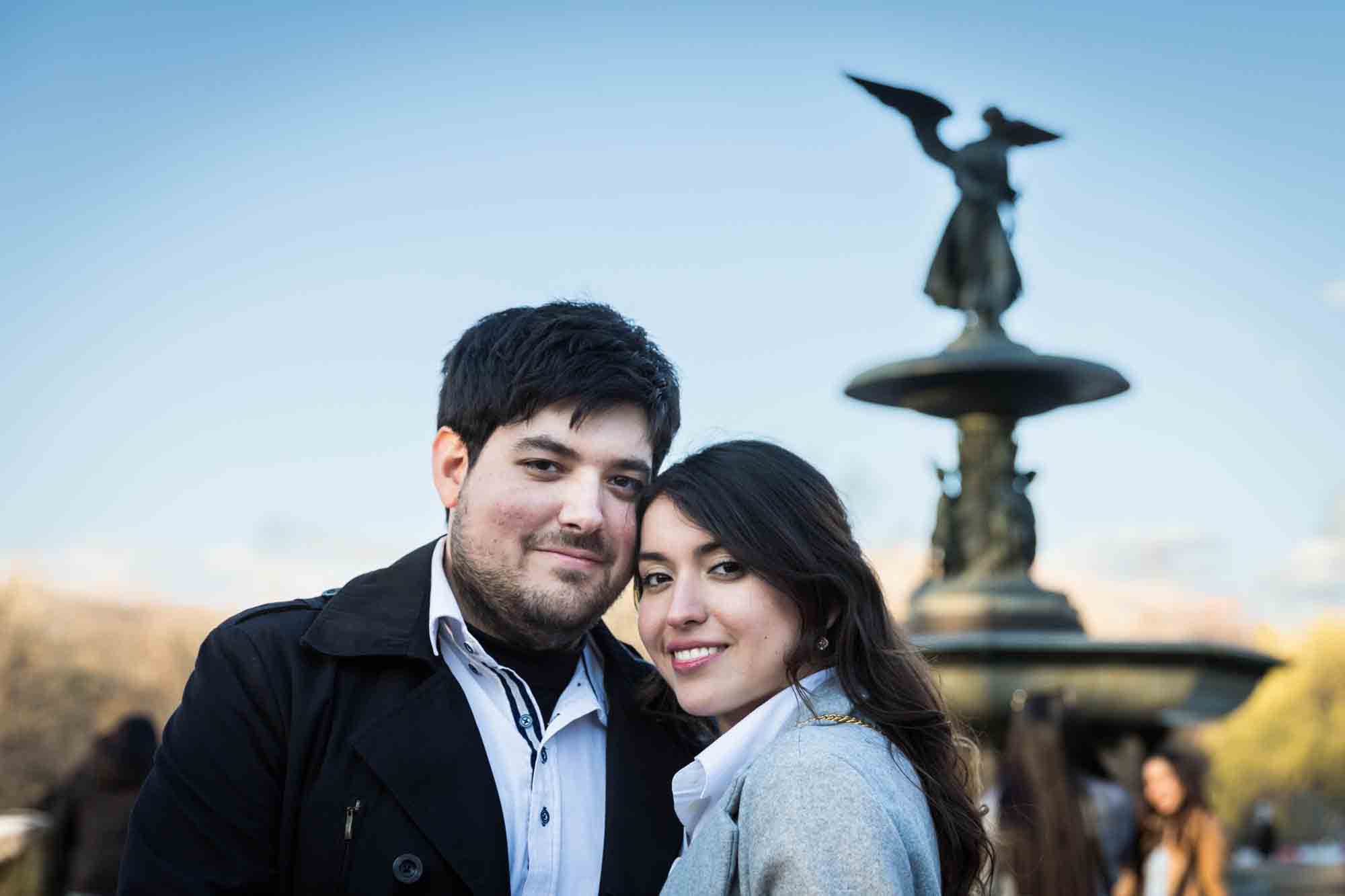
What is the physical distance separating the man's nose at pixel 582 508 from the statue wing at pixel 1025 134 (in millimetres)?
8503

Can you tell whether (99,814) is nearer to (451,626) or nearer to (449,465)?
(449,465)

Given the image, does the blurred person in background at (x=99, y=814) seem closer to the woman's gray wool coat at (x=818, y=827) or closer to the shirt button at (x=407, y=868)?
the shirt button at (x=407, y=868)

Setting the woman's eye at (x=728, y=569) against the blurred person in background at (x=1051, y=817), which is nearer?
the woman's eye at (x=728, y=569)

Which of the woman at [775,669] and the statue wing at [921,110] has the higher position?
the statue wing at [921,110]

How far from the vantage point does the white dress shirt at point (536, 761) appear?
132 inches

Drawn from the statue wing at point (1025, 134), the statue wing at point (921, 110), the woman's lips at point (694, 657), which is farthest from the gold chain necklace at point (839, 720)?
the statue wing at point (1025, 134)

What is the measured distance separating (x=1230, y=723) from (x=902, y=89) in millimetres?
42757

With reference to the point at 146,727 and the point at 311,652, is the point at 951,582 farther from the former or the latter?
the point at 311,652

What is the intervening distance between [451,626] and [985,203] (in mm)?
8539

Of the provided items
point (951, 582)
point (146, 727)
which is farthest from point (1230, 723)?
point (146, 727)

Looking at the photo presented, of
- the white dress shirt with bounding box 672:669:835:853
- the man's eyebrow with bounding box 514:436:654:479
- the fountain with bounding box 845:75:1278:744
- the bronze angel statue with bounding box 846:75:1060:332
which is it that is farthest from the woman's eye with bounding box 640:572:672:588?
the bronze angel statue with bounding box 846:75:1060:332

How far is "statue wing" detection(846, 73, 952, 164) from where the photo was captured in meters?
11.1

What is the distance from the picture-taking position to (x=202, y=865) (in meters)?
3.05

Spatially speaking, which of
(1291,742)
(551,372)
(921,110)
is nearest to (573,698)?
(551,372)
